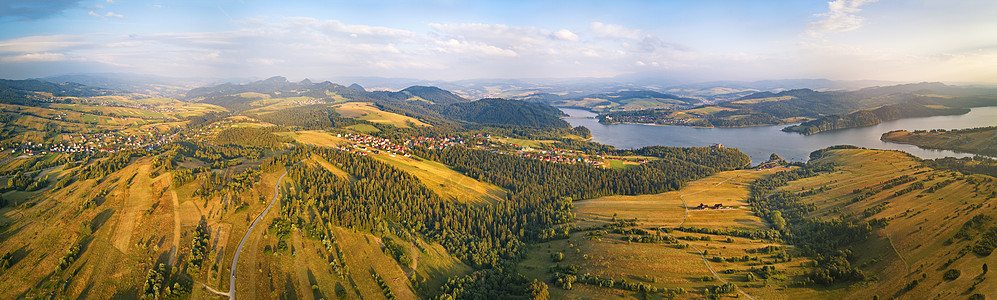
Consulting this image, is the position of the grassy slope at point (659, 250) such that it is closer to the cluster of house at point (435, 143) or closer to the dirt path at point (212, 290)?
the dirt path at point (212, 290)

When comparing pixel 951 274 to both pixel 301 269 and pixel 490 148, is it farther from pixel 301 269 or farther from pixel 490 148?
Result: pixel 490 148

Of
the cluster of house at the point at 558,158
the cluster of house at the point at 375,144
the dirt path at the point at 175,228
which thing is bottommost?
the cluster of house at the point at 558,158

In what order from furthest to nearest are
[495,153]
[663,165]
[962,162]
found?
1. [495,153]
2. [663,165]
3. [962,162]

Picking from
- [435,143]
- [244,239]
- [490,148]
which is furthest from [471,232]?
[435,143]

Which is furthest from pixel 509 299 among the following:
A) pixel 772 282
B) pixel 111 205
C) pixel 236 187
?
pixel 111 205

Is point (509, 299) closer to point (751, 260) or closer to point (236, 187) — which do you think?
point (751, 260)

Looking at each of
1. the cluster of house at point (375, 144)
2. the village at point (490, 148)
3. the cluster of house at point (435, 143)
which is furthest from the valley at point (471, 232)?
the cluster of house at point (435, 143)

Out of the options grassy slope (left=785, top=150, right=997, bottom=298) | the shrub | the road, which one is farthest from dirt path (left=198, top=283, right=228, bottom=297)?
the shrub

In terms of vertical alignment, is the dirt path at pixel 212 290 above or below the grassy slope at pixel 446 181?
above

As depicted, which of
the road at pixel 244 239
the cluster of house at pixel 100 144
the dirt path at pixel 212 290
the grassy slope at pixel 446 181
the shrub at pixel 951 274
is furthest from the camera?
the cluster of house at pixel 100 144

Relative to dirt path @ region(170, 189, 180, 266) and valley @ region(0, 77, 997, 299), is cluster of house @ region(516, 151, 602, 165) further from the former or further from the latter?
dirt path @ region(170, 189, 180, 266)

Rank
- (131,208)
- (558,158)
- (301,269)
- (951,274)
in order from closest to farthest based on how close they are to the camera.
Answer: (951,274) → (301,269) → (131,208) → (558,158)
